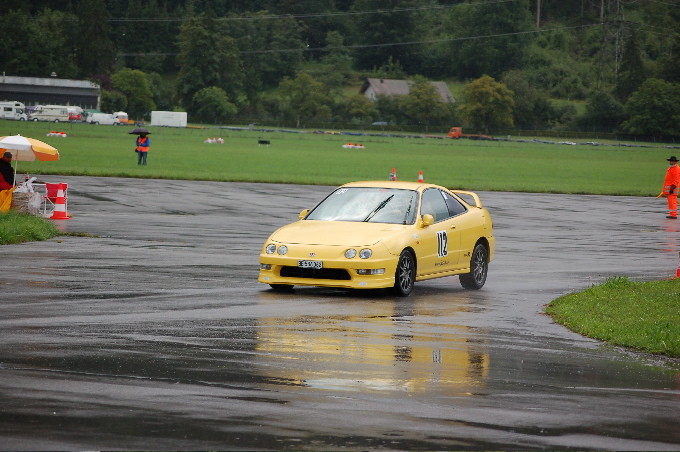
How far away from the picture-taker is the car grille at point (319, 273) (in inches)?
632

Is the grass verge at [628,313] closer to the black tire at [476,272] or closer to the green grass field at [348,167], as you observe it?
the black tire at [476,272]

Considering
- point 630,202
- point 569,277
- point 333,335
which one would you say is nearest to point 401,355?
point 333,335

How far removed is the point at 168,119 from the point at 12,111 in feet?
62.9

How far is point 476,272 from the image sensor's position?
59.4 ft

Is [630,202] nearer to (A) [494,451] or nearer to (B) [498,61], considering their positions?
(A) [494,451]

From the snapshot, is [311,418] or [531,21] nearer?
[311,418]

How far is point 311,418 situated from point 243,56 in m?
179

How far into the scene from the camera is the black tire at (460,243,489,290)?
710 inches

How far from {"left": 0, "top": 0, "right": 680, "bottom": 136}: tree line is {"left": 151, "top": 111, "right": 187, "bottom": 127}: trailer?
Result: 38.5ft

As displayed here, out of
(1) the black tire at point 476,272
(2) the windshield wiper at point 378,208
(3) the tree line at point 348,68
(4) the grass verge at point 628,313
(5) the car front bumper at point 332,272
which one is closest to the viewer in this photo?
(4) the grass verge at point 628,313

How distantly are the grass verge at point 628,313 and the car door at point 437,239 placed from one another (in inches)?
77.4

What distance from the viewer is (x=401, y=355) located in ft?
37.3

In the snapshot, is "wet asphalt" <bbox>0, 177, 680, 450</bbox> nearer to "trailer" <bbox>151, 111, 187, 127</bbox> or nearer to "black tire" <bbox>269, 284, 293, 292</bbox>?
"black tire" <bbox>269, 284, 293, 292</bbox>

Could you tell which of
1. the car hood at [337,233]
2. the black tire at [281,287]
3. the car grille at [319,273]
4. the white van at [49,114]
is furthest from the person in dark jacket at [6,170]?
the white van at [49,114]
